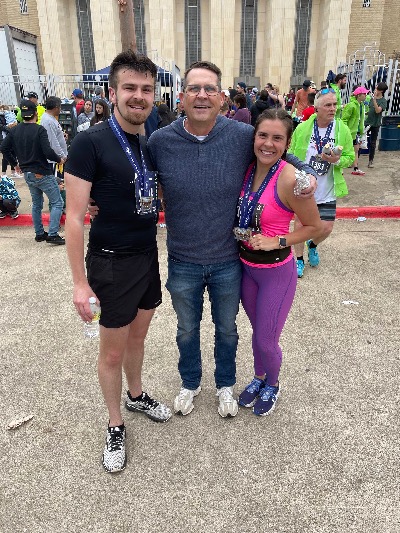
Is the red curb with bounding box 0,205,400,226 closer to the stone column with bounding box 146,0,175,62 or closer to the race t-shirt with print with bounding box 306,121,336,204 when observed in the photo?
the race t-shirt with print with bounding box 306,121,336,204

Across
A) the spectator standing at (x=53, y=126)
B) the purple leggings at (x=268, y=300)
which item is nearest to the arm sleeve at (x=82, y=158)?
the purple leggings at (x=268, y=300)

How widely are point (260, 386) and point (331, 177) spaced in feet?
8.11

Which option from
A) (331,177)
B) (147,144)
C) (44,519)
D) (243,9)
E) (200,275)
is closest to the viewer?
(44,519)

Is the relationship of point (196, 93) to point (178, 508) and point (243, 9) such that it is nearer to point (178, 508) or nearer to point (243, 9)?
point (178, 508)

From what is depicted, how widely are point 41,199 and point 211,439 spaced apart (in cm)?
484

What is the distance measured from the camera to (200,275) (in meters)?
2.43

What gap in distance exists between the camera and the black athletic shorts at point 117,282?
84.5 inches

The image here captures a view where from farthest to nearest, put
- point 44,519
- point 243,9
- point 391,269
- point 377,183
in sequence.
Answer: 1. point 243,9
2. point 377,183
3. point 391,269
4. point 44,519

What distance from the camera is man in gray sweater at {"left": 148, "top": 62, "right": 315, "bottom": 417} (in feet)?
7.09

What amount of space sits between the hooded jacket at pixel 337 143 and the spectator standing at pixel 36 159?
3.58 meters

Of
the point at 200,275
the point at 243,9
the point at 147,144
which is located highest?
the point at 243,9

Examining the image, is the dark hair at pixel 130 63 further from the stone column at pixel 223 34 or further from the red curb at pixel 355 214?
the stone column at pixel 223 34

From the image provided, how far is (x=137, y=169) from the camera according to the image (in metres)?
2.04

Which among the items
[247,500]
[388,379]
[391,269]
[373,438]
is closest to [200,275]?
[247,500]
